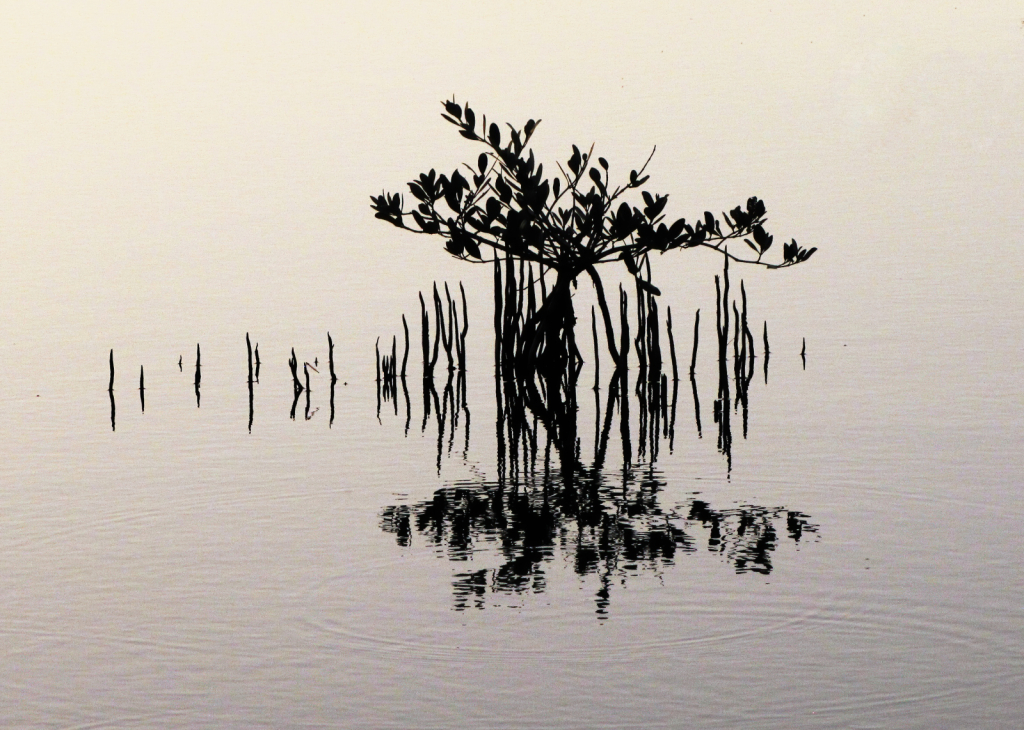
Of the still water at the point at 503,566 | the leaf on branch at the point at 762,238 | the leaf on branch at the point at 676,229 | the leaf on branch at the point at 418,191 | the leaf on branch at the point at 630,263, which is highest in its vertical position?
the leaf on branch at the point at 418,191

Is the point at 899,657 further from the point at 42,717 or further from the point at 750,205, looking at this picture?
the point at 750,205

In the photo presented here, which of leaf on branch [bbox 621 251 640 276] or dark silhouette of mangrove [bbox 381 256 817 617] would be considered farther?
leaf on branch [bbox 621 251 640 276]

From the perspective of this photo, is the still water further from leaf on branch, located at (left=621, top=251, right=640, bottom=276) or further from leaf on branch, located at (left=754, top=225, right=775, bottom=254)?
leaf on branch, located at (left=754, top=225, right=775, bottom=254)

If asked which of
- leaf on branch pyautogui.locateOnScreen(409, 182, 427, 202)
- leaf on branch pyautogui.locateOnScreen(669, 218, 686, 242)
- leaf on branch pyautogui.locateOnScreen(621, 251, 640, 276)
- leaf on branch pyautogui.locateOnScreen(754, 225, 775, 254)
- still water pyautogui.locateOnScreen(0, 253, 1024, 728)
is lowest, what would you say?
still water pyautogui.locateOnScreen(0, 253, 1024, 728)

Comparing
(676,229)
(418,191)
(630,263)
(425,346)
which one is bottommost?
(425,346)

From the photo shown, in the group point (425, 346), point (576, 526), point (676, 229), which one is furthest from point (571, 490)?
point (425, 346)

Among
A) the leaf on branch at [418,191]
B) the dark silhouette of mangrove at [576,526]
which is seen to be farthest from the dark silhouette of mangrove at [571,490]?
the leaf on branch at [418,191]

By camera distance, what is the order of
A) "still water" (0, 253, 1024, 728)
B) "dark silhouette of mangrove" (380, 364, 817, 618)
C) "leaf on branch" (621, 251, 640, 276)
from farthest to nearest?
"leaf on branch" (621, 251, 640, 276), "dark silhouette of mangrove" (380, 364, 817, 618), "still water" (0, 253, 1024, 728)

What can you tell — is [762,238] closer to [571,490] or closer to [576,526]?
[571,490]

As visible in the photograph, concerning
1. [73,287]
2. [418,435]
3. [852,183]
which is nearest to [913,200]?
[852,183]

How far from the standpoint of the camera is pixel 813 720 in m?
9.67

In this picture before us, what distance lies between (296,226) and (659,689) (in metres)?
30.4

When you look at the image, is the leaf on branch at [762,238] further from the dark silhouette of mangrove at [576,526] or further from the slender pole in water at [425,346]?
the slender pole in water at [425,346]

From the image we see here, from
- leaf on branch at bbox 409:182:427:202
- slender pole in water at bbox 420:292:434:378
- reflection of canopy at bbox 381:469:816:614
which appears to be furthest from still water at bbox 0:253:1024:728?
leaf on branch at bbox 409:182:427:202
